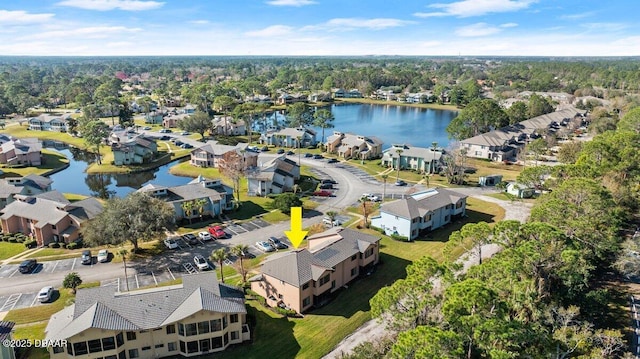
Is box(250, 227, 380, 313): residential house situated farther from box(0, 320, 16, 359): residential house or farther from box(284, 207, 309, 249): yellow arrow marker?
box(0, 320, 16, 359): residential house

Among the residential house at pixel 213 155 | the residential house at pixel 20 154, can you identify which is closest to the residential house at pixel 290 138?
the residential house at pixel 213 155

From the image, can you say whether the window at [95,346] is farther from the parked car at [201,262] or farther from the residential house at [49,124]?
the residential house at [49,124]

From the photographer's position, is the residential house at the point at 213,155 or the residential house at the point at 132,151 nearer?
the residential house at the point at 213,155

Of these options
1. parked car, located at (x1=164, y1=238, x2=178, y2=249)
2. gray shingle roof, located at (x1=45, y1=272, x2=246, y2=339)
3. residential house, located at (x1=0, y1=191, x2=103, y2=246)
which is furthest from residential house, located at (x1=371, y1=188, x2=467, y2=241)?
residential house, located at (x1=0, y1=191, x2=103, y2=246)

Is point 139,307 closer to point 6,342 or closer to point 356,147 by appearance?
point 6,342

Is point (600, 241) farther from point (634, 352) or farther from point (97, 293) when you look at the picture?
point (97, 293)

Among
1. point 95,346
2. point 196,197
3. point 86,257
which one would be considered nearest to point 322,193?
point 196,197
